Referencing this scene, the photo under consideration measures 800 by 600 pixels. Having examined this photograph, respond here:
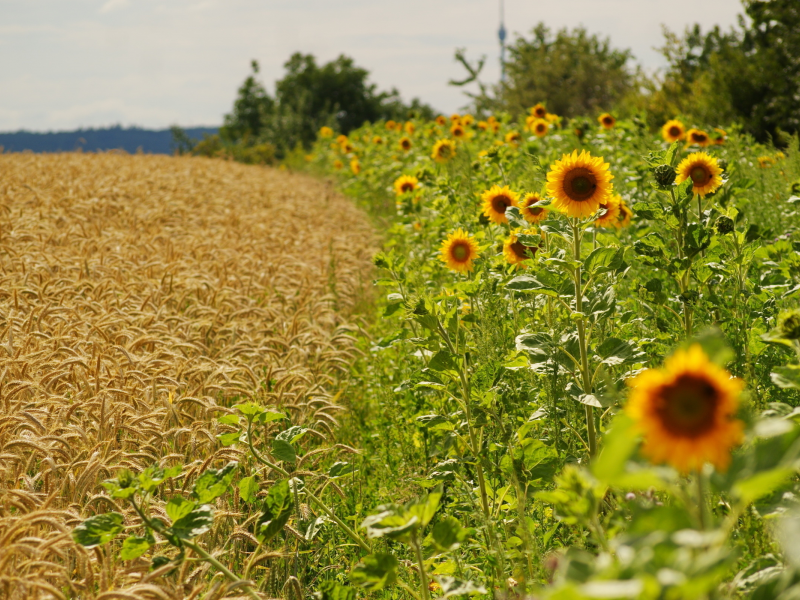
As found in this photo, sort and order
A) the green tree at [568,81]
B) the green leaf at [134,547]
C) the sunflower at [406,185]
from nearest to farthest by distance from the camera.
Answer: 1. the green leaf at [134,547]
2. the sunflower at [406,185]
3. the green tree at [568,81]

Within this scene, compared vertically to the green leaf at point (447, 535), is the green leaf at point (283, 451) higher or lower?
higher

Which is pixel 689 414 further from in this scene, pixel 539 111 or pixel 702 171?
pixel 539 111

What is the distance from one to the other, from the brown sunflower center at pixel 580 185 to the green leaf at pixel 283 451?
1.51 m

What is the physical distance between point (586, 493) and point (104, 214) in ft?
25.1

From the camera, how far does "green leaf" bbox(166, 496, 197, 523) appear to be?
1.69m

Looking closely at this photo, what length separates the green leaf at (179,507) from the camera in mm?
1693

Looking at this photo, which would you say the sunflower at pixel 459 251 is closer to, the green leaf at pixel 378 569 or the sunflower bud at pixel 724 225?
the sunflower bud at pixel 724 225

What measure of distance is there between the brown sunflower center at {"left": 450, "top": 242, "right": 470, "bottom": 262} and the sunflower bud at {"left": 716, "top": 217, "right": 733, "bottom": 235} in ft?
4.17

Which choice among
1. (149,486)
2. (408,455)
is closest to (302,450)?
(408,455)

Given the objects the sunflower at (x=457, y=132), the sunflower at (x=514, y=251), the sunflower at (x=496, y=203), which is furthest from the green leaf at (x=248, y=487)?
the sunflower at (x=457, y=132)

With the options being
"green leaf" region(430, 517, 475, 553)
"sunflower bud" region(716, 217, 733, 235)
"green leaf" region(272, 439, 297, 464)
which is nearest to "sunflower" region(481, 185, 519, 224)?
"sunflower bud" region(716, 217, 733, 235)

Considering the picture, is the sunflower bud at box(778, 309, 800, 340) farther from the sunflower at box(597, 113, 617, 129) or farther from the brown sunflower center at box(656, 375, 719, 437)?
the sunflower at box(597, 113, 617, 129)

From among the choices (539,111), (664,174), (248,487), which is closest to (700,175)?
(664,174)

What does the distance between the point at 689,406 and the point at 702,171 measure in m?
2.96
